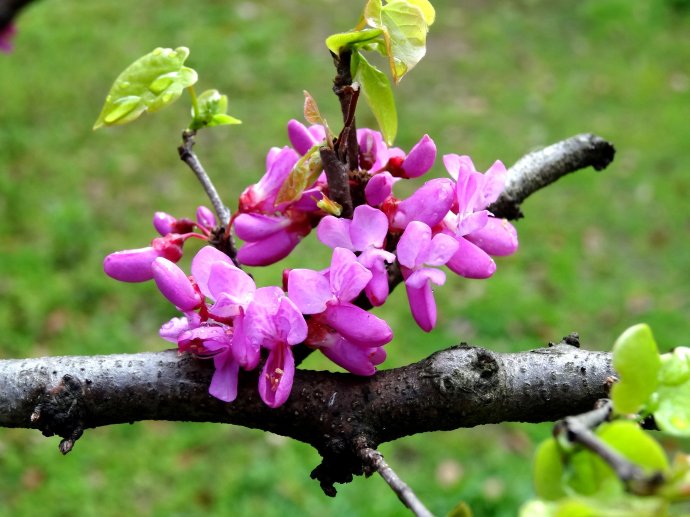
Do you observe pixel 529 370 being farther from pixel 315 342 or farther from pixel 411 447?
pixel 411 447

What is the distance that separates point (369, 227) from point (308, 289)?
0.31 ft

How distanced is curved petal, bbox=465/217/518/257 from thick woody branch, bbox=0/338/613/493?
0.12m

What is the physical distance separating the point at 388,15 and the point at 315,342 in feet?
1.21

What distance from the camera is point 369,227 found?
2.64ft

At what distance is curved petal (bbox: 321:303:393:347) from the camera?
793 millimetres

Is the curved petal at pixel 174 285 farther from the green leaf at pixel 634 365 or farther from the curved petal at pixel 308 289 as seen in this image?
the green leaf at pixel 634 365

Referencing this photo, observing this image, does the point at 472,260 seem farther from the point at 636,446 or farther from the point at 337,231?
the point at 636,446

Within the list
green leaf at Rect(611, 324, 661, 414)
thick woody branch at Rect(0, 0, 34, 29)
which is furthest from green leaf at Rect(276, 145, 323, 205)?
thick woody branch at Rect(0, 0, 34, 29)

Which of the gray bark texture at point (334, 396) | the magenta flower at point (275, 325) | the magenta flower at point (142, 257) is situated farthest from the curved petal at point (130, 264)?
the magenta flower at point (275, 325)

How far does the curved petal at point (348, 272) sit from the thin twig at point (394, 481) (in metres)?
0.17

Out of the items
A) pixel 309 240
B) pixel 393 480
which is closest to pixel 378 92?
pixel 393 480

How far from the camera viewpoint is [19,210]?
378cm

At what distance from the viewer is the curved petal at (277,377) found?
2.53ft

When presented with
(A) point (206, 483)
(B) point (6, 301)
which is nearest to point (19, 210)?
(B) point (6, 301)
